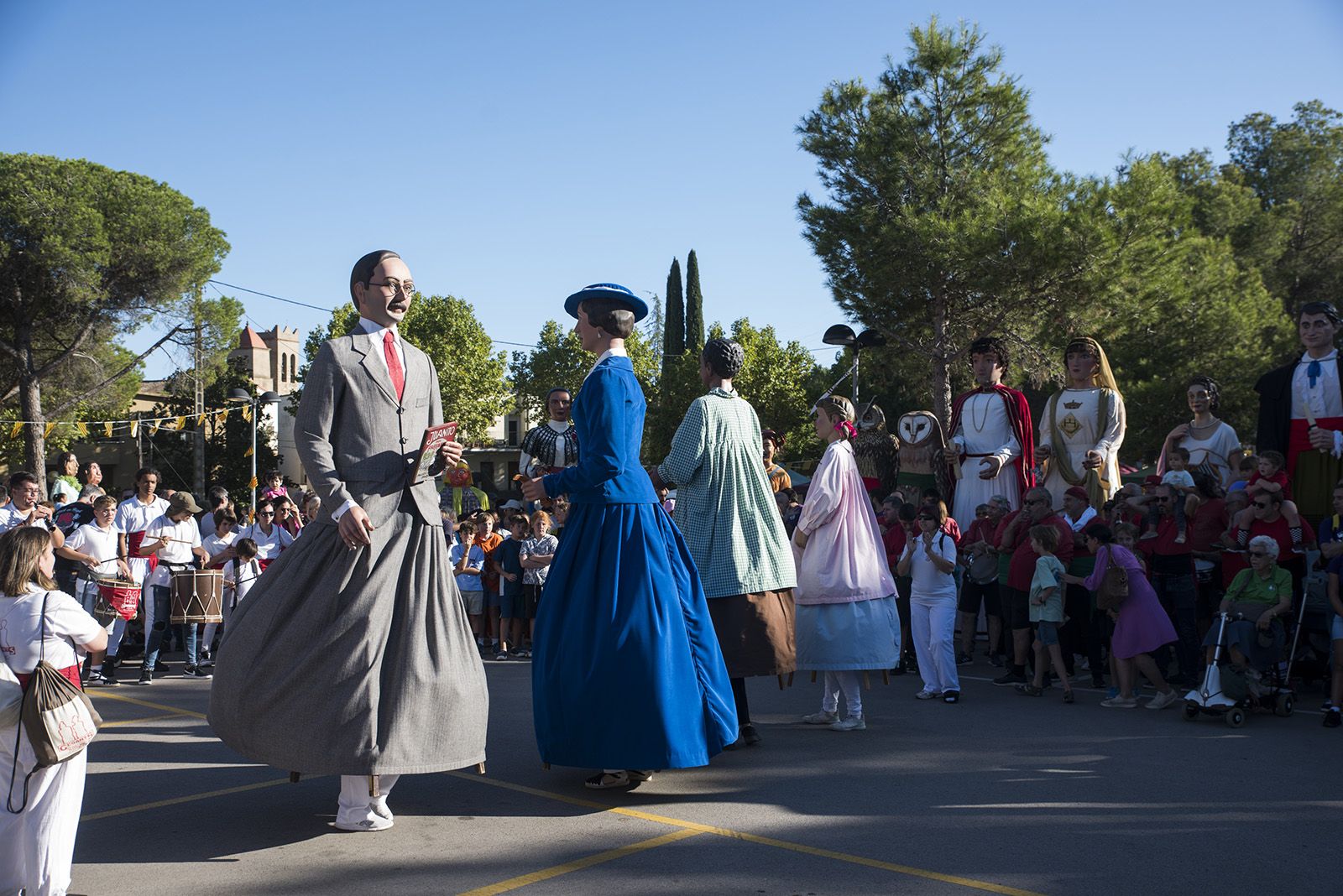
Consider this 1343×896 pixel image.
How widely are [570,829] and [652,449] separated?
5477cm

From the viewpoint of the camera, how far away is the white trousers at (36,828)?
3.76m

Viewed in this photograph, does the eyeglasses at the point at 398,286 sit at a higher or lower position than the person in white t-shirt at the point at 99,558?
higher

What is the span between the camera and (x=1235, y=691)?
24.7ft

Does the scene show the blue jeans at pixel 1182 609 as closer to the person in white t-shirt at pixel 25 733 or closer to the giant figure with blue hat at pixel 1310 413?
the giant figure with blue hat at pixel 1310 413

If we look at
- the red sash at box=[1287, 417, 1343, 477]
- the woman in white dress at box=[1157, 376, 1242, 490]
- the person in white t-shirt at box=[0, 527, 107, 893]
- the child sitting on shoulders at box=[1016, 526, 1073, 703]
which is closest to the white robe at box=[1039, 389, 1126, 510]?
the woman in white dress at box=[1157, 376, 1242, 490]

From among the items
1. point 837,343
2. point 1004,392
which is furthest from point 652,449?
point 1004,392

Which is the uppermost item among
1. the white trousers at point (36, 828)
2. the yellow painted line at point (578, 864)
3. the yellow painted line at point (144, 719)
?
the white trousers at point (36, 828)

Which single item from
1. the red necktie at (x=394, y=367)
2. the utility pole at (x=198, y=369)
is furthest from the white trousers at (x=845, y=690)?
the utility pole at (x=198, y=369)

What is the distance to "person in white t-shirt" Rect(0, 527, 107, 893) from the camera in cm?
378

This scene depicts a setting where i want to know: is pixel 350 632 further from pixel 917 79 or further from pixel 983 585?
pixel 917 79

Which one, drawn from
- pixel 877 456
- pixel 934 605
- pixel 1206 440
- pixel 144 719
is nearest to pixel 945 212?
pixel 877 456

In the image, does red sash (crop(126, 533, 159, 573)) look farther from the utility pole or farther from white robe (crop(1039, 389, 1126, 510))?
the utility pole

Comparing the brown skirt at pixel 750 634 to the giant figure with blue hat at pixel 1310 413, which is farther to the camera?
the giant figure with blue hat at pixel 1310 413

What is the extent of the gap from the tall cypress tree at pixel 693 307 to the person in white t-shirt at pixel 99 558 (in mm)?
61797
